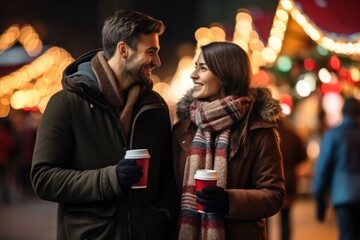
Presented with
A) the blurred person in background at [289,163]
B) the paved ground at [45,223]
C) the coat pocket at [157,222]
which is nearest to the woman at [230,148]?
the coat pocket at [157,222]

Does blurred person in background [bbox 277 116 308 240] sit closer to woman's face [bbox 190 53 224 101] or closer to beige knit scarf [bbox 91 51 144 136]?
woman's face [bbox 190 53 224 101]

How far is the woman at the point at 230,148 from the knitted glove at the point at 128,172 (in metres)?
0.57

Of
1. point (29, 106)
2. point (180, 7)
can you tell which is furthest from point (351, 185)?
point (180, 7)

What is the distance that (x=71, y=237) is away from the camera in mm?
4289

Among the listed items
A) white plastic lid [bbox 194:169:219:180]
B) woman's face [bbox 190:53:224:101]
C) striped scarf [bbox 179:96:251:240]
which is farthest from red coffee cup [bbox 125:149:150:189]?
woman's face [bbox 190:53:224:101]

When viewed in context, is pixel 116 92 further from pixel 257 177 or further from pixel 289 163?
pixel 289 163

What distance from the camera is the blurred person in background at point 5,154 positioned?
56.6 ft

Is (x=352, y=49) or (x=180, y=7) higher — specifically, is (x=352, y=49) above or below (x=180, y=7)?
below

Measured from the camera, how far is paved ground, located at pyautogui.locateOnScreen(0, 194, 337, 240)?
11.7m

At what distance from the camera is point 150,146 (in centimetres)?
444

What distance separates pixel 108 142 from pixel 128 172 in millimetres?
351

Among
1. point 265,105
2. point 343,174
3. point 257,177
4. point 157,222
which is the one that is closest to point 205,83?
point 265,105

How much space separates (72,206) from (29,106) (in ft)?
112

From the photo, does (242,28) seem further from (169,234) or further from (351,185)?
(169,234)
